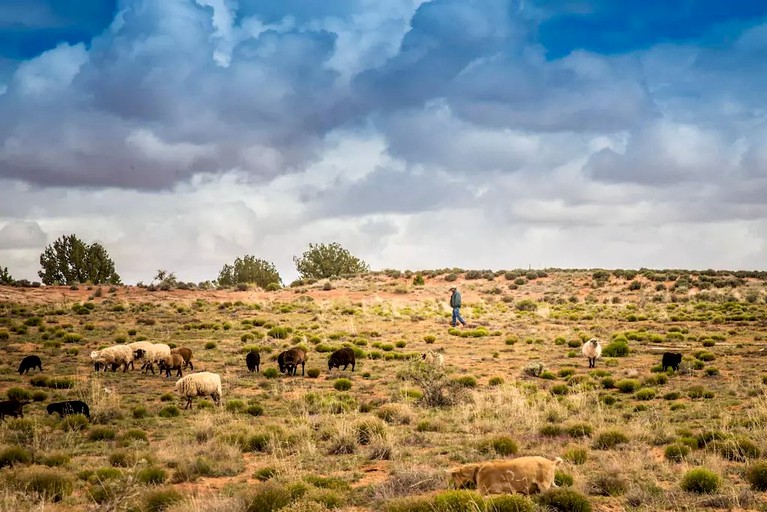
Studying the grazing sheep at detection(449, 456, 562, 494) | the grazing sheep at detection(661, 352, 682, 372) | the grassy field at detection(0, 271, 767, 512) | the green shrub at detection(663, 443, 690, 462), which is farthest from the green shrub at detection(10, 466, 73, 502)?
the grazing sheep at detection(661, 352, 682, 372)

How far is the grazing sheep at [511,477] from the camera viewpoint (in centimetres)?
857

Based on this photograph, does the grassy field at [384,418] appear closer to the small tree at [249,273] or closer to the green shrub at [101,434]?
the green shrub at [101,434]

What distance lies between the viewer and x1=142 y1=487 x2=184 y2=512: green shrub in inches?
357

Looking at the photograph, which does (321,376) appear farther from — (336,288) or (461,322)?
(336,288)

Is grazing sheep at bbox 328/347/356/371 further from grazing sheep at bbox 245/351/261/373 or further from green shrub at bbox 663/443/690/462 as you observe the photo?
green shrub at bbox 663/443/690/462

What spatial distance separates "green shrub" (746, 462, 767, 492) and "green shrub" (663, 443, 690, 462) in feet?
5.11

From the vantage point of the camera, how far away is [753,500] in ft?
28.3

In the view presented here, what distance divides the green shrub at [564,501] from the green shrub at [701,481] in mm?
2037

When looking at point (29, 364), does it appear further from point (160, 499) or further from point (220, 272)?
point (220, 272)

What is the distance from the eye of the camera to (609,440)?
1234cm

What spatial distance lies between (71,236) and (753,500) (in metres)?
89.7

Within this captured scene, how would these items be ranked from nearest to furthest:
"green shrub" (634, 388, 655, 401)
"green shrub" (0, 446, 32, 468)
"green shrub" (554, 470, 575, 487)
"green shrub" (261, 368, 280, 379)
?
1. "green shrub" (554, 470, 575, 487)
2. "green shrub" (0, 446, 32, 468)
3. "green shrub" (634, 388, 655, 401)
4. "green shrub" (261, 368, 280, 379)

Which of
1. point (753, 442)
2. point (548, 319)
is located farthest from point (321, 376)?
point (548, 319)

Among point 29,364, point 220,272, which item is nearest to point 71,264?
point 220,272
